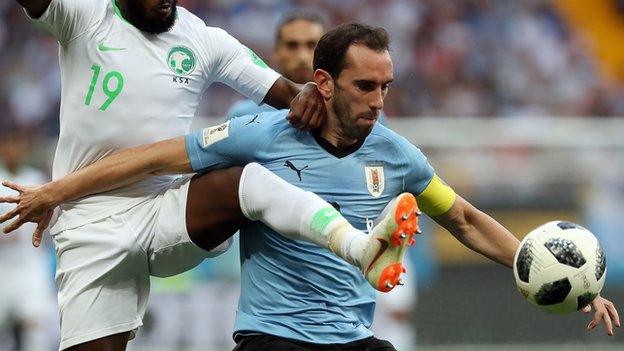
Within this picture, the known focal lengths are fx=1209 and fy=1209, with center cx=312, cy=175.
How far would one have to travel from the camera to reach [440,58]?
1492 cm

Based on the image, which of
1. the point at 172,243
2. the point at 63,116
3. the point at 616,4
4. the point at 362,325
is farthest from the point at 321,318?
the point at 616,4

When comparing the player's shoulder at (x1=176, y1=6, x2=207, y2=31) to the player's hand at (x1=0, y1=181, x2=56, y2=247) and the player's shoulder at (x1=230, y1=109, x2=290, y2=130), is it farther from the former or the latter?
the player's hand at (x1=0, y1=181, x2=56, y2=247)

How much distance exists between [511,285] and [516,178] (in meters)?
1.04

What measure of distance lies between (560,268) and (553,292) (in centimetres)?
11

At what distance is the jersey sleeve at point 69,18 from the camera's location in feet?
17.4

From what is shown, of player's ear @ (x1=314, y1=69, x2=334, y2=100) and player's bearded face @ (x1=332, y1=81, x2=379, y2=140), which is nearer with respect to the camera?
player's bearded face @ (x1=332, y1=81, x2=379, y2=140)

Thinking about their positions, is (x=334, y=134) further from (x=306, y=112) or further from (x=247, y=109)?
(x=247, y=109)

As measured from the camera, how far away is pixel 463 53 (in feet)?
49.7

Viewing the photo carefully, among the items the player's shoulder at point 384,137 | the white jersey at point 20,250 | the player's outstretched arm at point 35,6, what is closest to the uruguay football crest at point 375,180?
the player's shoulder at point 384,137

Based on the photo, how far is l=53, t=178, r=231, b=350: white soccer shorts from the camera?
548 cm

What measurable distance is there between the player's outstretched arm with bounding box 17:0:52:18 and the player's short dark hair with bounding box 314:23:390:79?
1221 mm

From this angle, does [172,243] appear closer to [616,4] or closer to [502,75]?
[502,75]

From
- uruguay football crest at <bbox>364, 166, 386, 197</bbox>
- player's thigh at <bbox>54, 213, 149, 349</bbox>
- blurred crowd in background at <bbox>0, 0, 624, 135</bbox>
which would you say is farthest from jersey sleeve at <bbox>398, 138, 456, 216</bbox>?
blurred crowd in background at <bbox>0, 0, 624, 135</bbox>

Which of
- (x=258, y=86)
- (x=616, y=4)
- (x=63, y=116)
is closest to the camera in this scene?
(x=63, y=116)
